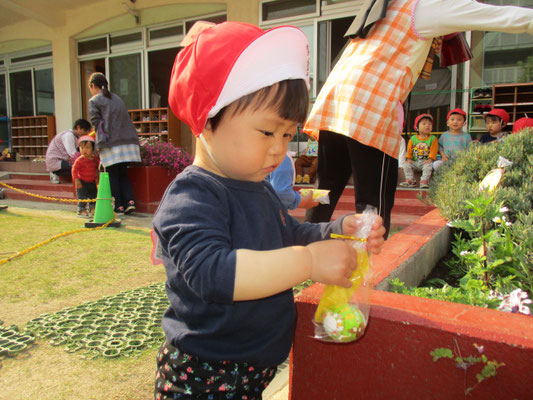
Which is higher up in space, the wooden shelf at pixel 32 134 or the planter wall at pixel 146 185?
the wooden shelf at pixel 32 134

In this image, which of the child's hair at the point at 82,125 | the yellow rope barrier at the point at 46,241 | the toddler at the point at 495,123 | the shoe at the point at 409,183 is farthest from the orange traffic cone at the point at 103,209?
the toddler at the point at 495,123

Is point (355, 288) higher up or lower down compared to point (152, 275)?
higher up

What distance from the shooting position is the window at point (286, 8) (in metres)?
9.07

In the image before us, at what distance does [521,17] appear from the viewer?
7.76ft

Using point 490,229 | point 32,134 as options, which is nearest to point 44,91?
point 32,134

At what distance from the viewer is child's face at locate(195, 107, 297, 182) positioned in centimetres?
109

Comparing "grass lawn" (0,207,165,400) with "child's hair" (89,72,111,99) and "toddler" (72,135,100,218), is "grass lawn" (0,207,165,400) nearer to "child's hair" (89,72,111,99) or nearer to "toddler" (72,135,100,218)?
"toddler" (72,135,100,218)

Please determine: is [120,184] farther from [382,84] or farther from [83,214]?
[382,84]

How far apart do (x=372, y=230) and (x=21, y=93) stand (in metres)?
16.2

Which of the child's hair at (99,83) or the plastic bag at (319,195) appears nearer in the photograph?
the plastic bag at (319,195)

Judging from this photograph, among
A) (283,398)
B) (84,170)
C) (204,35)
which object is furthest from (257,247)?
(84,170)

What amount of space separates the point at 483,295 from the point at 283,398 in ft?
3.25

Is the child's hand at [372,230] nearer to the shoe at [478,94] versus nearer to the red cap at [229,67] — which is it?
the red cap at [229,67]

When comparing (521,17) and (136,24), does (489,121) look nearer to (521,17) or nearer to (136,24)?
(521,17)
